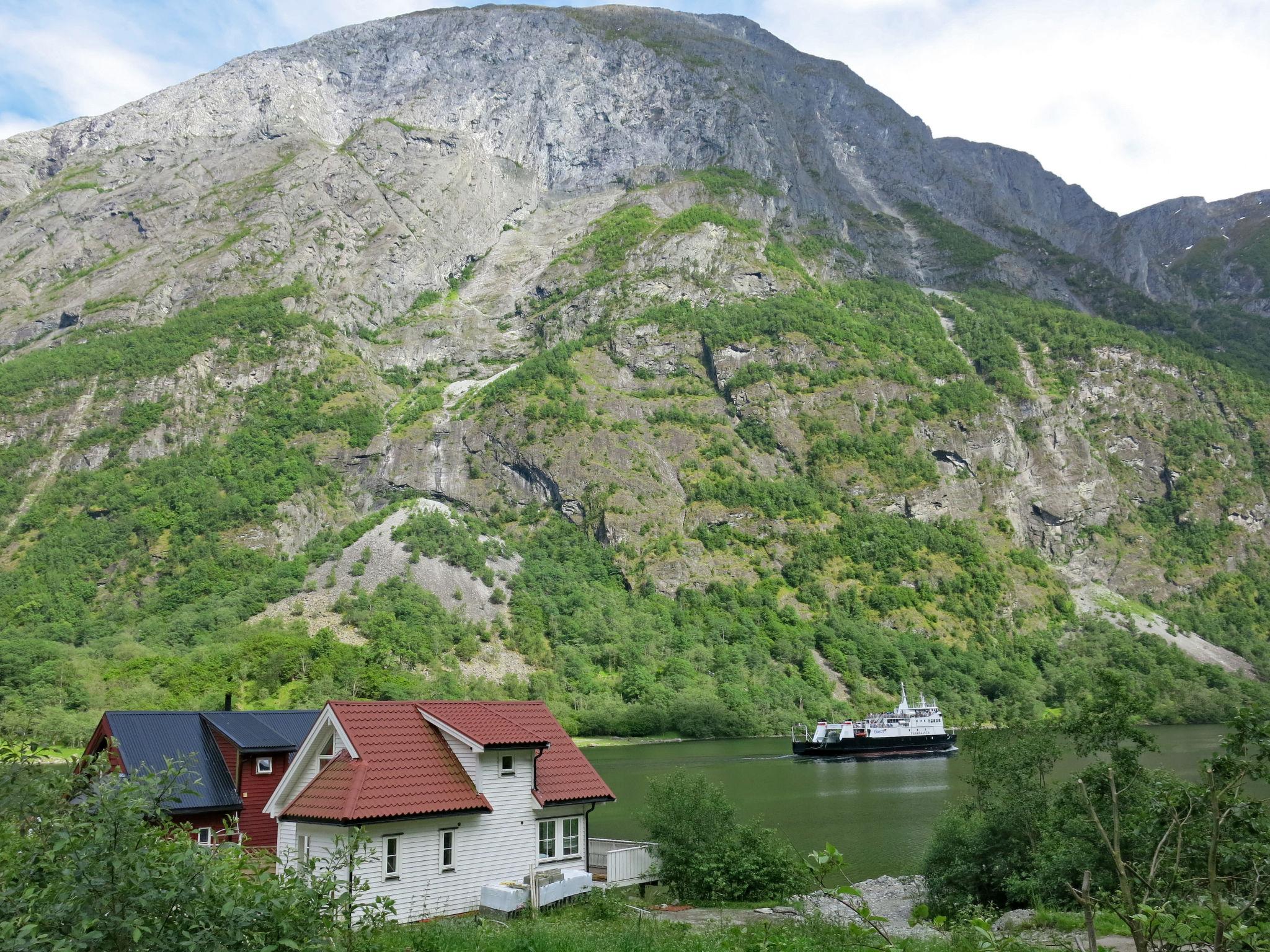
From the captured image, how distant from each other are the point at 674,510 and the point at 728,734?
58717 millimetres

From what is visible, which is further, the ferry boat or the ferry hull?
the ferry boat

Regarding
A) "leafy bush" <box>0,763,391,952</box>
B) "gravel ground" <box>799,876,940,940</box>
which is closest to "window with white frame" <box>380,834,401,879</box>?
"gravel ground" <box>799,876,940,940</box>

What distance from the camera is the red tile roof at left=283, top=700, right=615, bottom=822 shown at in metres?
24.2

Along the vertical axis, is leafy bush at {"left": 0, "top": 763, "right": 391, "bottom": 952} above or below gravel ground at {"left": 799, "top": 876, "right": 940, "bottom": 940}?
above

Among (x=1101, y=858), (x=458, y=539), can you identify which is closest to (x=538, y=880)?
(x=1101, y=858)

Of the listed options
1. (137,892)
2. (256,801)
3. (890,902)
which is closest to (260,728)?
(256,801)

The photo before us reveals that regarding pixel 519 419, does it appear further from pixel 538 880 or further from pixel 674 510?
pixel 538 880

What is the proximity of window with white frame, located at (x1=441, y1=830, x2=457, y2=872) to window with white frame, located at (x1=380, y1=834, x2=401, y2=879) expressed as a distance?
149cm

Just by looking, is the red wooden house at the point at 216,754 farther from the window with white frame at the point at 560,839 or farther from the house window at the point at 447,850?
the window with white frame at the point at 560,839

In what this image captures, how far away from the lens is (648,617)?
15562 centimetres

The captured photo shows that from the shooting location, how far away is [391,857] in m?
24.0

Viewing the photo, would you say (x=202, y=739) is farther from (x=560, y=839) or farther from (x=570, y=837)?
(x=570, y=837)

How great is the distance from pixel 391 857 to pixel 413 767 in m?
2.57

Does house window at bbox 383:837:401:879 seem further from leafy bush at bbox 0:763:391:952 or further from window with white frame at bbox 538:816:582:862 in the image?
leafy bush at bbox 0:763:391:952
